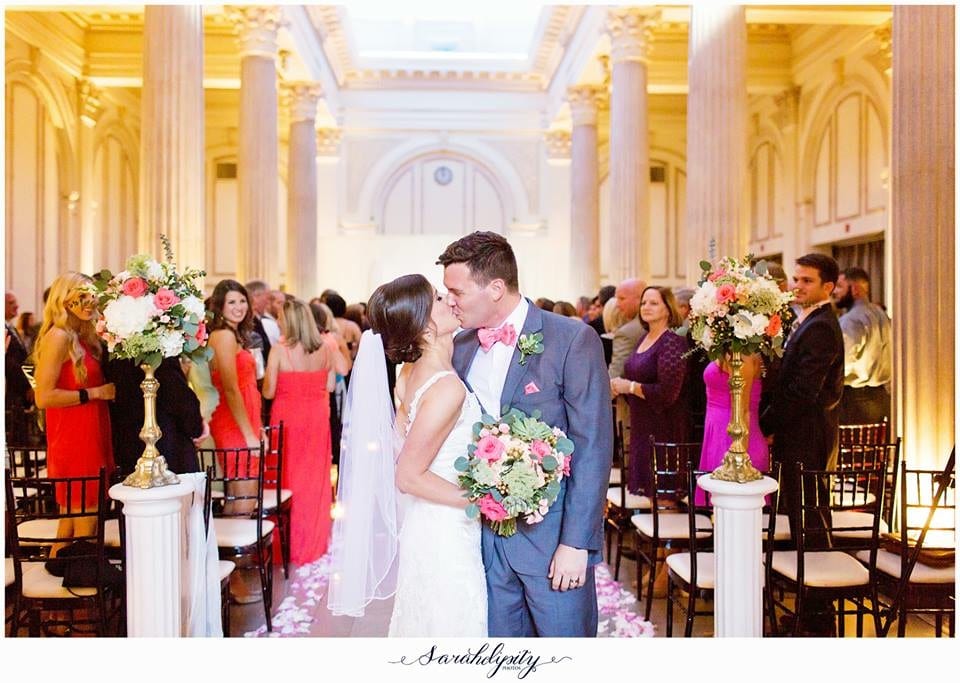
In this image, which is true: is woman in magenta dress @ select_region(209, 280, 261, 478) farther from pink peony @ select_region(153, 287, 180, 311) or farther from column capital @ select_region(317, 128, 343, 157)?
column capital @ select_region(317, 128, 343, 157)

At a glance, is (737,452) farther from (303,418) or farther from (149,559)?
(303,418)

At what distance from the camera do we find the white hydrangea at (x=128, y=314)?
3.44m

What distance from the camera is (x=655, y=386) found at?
17.2 feet

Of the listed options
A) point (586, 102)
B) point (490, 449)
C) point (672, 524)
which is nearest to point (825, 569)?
point (672, 524)

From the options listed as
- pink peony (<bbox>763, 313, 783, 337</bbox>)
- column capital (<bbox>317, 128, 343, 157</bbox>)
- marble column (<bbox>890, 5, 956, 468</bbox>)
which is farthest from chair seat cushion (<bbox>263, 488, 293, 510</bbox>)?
column capital (<bbox>317, 128, 343, 157</bbox>)

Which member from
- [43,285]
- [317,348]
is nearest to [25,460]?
[317,348]

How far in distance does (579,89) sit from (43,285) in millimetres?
10360

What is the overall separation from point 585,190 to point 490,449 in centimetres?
1466

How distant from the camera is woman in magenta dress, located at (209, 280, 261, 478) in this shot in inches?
202

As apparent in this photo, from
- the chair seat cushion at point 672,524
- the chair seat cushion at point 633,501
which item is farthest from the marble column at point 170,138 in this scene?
the chair seat cushion at point 672,524

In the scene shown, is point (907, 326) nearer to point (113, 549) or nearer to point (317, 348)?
point (317, 348)

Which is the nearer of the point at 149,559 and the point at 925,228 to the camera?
the point at 149,559

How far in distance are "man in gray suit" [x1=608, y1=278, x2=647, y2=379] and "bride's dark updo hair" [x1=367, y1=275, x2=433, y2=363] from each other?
3.57 metres

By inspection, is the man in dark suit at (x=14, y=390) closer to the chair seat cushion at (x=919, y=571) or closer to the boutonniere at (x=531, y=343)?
the boutonniere at (x=531, y=343)
